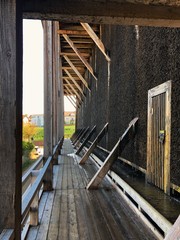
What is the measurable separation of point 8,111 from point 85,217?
2.41 m

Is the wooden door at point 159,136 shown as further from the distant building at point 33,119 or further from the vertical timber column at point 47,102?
the distant building at point 33,119

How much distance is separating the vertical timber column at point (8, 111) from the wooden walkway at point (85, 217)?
1.56 metres

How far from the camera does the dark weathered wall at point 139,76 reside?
3.06 metres

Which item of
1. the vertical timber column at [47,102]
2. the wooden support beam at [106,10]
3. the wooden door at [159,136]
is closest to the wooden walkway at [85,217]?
the vertical timber column at [47,102]

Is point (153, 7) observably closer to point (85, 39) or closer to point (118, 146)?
point (118, 146)

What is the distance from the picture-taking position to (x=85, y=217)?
11.4 feet

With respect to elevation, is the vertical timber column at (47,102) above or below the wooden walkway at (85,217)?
above

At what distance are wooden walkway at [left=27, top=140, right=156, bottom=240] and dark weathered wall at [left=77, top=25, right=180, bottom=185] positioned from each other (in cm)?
68

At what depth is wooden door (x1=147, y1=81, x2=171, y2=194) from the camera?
3.23 m

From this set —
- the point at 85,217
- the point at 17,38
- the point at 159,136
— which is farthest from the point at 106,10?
the point at 85,217

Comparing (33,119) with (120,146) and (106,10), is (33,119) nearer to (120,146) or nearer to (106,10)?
(120,146)

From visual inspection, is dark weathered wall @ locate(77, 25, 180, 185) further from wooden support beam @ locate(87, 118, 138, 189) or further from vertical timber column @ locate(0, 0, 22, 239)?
vertical timber column @ locate(0, 0, 22, 239)

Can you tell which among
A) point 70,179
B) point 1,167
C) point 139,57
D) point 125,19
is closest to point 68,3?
point 125,19

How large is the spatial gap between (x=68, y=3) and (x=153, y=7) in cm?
48
